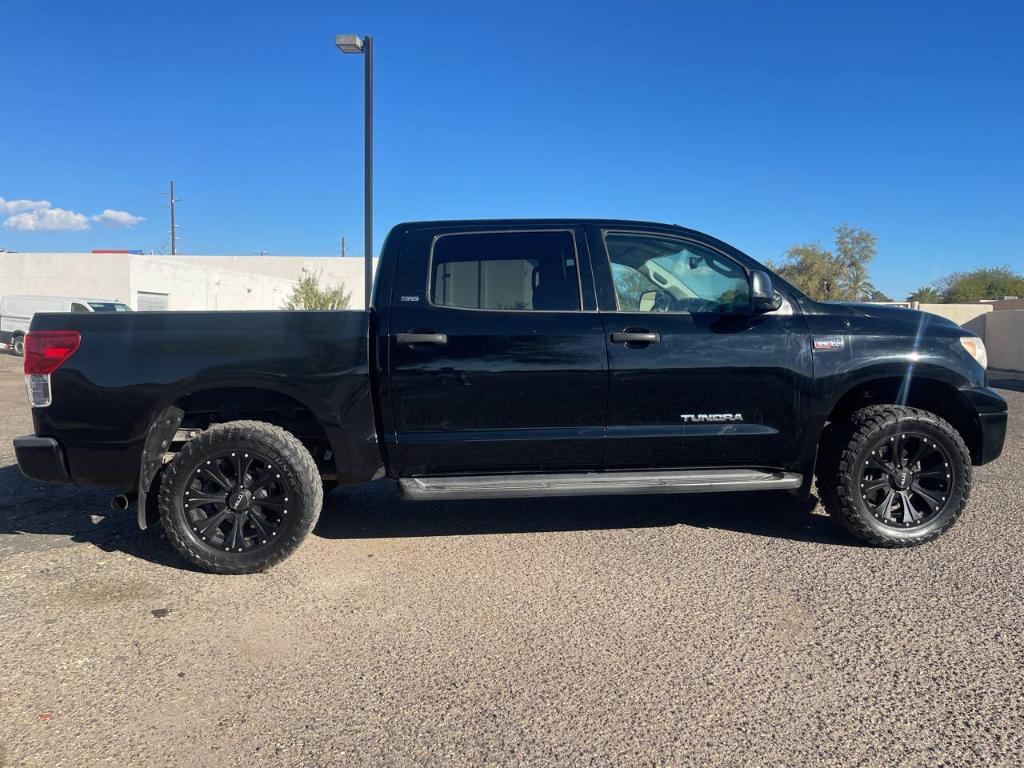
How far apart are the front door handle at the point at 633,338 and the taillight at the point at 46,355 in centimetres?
305

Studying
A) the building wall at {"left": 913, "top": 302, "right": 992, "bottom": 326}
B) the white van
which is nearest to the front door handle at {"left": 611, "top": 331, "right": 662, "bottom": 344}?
the white van

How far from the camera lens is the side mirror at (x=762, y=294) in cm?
392

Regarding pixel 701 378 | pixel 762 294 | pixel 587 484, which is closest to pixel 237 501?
pixel 587 484

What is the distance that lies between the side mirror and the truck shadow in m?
1.53

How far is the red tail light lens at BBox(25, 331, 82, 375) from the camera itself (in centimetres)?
370

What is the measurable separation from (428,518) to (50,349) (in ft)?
8.38

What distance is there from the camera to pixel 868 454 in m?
4.07

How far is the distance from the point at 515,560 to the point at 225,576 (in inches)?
66.3

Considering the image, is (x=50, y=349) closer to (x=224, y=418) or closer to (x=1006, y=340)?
(x=224, y=418)

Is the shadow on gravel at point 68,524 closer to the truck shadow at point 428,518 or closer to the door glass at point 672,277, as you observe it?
the truck shadow at point 428,518

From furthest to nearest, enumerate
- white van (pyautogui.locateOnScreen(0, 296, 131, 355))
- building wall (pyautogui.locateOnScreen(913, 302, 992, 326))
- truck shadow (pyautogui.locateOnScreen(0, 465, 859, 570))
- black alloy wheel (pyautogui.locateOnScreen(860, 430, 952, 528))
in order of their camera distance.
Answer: building wall (pyautogui.locateOnScreen(913, 302, 992, 326))
white van (pyautogui.locateOnScreen(0, 296, 131, 355))
truck shadow (pyautogui.locateOnScreen(0, 465, 859, 570))
black alloy wheel (pyautogui.locateOnScreen(860, 430, 952, 528))

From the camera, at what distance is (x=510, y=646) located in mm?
3000

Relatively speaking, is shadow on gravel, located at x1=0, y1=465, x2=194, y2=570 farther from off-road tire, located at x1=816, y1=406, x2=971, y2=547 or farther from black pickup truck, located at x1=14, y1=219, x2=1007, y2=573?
off-road tire, located at x1=816, y1=406, x2=971, y2=547

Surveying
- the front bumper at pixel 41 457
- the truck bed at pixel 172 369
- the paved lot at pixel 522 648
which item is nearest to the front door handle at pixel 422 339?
the truck bed at pixel 172 369
